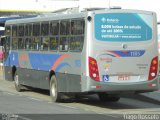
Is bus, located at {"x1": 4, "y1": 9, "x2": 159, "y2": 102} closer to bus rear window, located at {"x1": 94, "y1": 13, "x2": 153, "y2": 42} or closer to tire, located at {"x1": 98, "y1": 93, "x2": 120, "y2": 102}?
bus rear window, located at {"x1": 94, "y1": 13, "x2": 153, "y2": 42}

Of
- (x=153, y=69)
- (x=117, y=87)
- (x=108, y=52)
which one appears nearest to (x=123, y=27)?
(x=108, y=52)

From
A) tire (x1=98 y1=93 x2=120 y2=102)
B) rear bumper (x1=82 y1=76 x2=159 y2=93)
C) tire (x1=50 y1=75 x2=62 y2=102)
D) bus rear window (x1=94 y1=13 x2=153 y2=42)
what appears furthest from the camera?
tire (x1=98 y1=93 x2=120 y2=102)

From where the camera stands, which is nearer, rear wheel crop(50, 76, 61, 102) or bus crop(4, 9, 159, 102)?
bus crop(4, 9, 159, 102)

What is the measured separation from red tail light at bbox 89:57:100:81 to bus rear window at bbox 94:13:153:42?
2.29ft

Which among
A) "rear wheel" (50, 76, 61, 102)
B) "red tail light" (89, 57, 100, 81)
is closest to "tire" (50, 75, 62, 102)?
"rear wheel" (50, 76, 61, 102)

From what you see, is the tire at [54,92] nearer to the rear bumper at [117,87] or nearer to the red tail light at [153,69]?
the rear bumper at [117,87]

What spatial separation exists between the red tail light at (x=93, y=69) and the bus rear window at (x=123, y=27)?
2.29 ft

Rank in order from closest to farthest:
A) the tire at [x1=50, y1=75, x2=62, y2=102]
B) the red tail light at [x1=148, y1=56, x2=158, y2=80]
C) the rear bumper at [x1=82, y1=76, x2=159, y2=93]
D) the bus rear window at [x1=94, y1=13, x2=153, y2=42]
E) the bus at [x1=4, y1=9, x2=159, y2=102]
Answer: the rear bumper at [x1=82, y1=76, x2=159, y2=93], the bus at [x1=4, y1=9, x2=159, y2=102], the bus rear window at [x1=94, y1=13, x2=153, y2=42], the red tail light at [x1=148, y1=56, x2=158, y2=80], the tire at [x1=50, y1=75, x2=62, y2=102]

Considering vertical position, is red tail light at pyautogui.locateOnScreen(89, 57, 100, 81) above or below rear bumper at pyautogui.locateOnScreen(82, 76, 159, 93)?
above

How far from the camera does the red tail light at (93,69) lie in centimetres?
1691

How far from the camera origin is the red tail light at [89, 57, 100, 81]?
16906 millimetres

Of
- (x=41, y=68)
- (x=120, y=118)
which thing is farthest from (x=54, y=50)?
(x=120, y=118)

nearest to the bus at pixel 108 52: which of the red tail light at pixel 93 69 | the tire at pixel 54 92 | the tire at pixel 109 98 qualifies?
the red tail light at pixel 93 69

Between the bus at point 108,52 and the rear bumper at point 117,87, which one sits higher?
the bus at point 108,52
